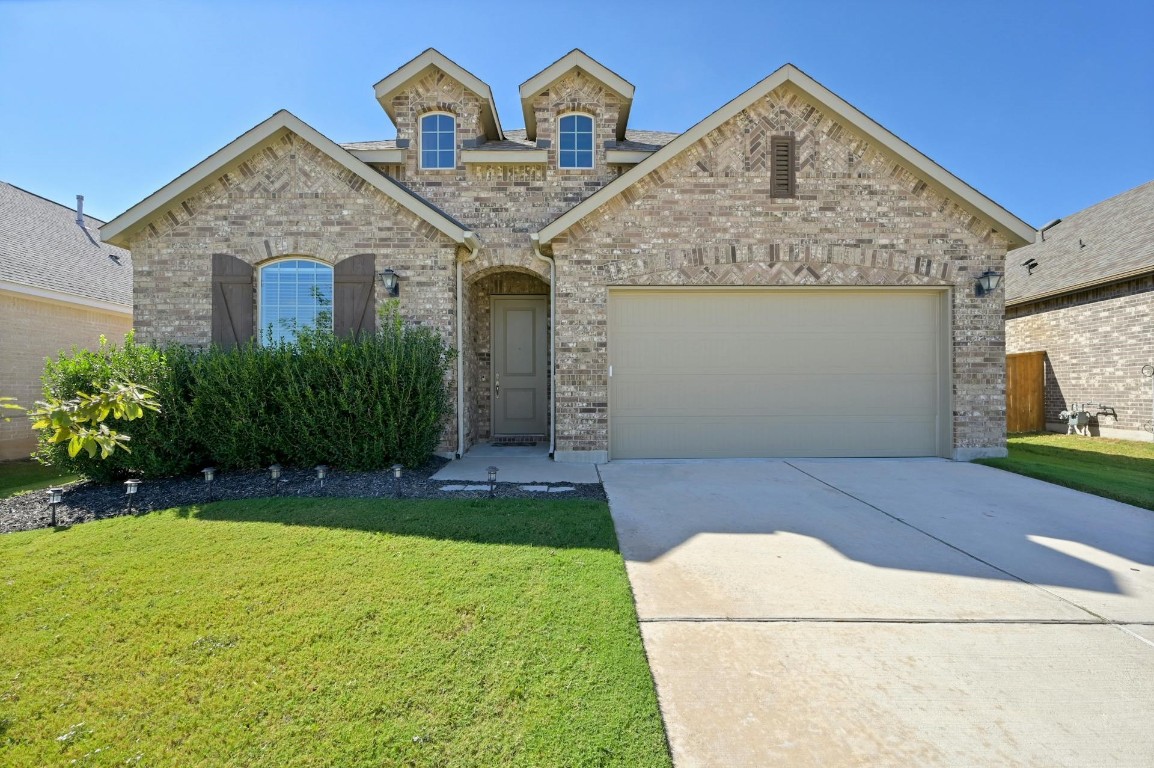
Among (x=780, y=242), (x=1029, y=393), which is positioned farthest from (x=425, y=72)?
(x=1029, y=393)

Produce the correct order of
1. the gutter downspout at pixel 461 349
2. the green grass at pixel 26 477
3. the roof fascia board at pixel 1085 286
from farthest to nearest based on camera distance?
the roof fascia board at pixel 1085 286, the gutter downspout at pixel 461 349, the green grass at pixel 26 477

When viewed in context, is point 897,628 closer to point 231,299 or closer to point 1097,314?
point 231,299

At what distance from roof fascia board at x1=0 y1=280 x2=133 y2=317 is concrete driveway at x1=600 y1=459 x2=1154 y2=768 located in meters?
12.5

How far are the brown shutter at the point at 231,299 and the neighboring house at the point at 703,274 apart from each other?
1.2 inches

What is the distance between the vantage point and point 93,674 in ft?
8.66

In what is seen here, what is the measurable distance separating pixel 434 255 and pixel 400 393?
8.20ft

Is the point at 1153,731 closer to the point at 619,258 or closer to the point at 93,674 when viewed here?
the point at 93,674

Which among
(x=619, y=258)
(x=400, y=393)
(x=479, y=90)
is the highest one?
(x=479, y=90)

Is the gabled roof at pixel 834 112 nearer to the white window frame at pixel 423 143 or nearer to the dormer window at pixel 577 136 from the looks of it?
the dormer window at pixel 577 136

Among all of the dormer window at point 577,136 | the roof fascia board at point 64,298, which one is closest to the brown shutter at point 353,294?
the dormer window at point 577,136

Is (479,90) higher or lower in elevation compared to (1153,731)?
higher

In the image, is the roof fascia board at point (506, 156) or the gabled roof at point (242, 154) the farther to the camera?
the roof fascia board at point (506, 156)

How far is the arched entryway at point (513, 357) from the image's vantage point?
9906 millimetres

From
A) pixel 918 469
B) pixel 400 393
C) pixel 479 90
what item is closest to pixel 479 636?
pixel 400 393
